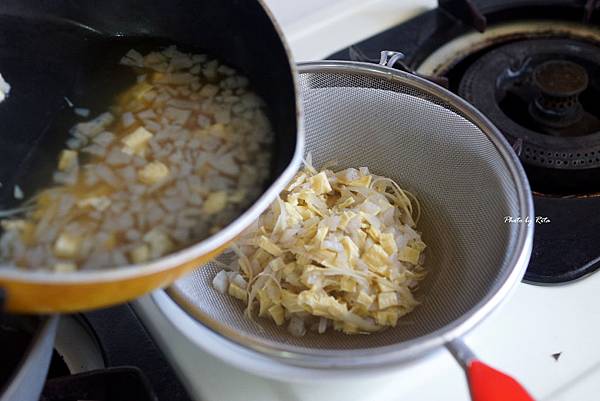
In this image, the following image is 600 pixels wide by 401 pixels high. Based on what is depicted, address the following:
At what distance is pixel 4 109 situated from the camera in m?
0.89

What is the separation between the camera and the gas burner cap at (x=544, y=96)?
127 cm

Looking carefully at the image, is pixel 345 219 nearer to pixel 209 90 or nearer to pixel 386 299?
pixel 386 299

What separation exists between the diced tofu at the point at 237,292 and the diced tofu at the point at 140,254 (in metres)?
0.34

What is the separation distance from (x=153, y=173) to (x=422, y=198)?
1.85 feet

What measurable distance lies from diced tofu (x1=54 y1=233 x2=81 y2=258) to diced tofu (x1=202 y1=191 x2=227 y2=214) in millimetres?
143

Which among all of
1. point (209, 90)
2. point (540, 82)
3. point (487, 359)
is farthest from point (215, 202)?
point (540, 82)

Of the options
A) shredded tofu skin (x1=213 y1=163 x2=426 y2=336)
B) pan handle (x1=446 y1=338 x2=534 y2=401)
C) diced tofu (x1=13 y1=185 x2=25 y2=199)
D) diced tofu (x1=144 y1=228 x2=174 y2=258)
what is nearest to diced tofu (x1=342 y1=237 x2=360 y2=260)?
shredded tofu skin (x1=213 y1=163 x2=426 y2=336)

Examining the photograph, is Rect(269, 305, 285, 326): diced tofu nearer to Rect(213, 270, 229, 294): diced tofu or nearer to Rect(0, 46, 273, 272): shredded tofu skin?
Rect(213, 270, 229, 294): diced tofu

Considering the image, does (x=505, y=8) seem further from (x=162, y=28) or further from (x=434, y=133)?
(x=162, y=28)

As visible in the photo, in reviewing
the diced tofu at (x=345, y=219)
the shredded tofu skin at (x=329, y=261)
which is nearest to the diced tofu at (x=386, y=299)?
the shredded tofu skin at (x=329, y=261)

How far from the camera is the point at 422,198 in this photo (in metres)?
1.22

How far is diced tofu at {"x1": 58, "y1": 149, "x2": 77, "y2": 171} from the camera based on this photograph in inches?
32.6

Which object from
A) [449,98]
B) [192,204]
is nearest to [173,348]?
[192,204]

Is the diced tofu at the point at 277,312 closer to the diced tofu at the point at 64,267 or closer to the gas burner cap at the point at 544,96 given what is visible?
the diced tofu at the point at 64,267
